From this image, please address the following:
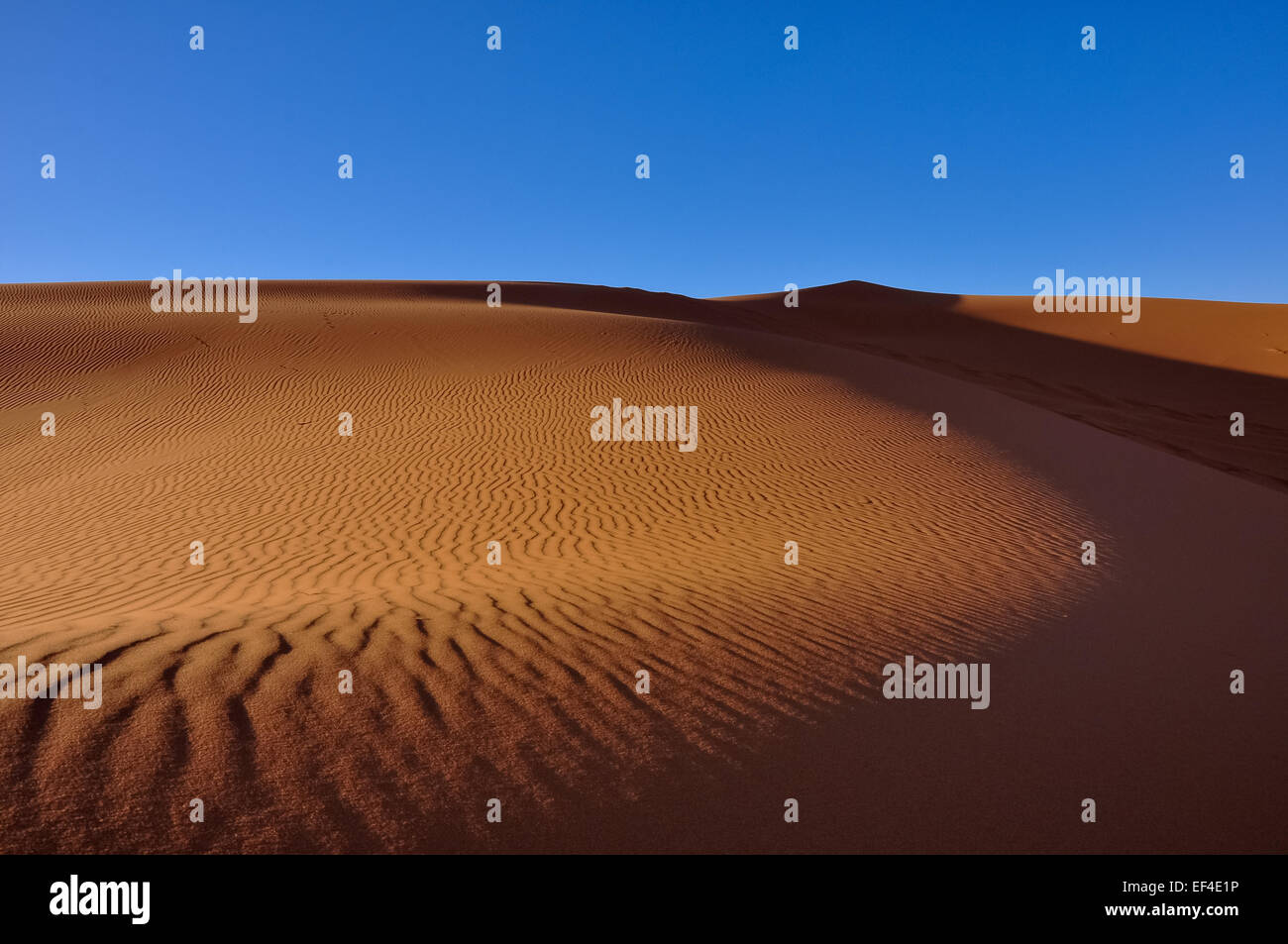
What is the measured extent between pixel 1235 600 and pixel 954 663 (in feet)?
12.2

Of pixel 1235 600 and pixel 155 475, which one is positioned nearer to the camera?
pixel 1235 600

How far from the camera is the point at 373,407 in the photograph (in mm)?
17453

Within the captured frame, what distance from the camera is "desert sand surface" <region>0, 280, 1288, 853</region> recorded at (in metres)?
3.59

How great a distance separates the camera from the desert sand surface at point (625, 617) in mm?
3586

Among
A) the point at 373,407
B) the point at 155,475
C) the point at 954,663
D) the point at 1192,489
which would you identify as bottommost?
the point at 954,663

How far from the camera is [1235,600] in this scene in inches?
290

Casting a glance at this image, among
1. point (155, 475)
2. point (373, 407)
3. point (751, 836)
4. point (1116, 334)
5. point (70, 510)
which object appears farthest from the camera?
point (1116, 334)

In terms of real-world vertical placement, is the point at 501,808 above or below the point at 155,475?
below

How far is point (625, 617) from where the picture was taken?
6.14m

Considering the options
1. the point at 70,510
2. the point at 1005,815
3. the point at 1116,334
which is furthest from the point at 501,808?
the point at 1116,334

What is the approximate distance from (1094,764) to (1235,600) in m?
4.40

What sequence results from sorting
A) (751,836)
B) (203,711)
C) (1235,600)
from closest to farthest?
(751,836), (203,711), (1235,600)

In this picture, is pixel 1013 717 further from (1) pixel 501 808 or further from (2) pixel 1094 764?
(1) pixel 501 808

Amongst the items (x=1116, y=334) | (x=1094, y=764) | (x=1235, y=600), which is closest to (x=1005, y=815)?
(x=1094, y=764)
